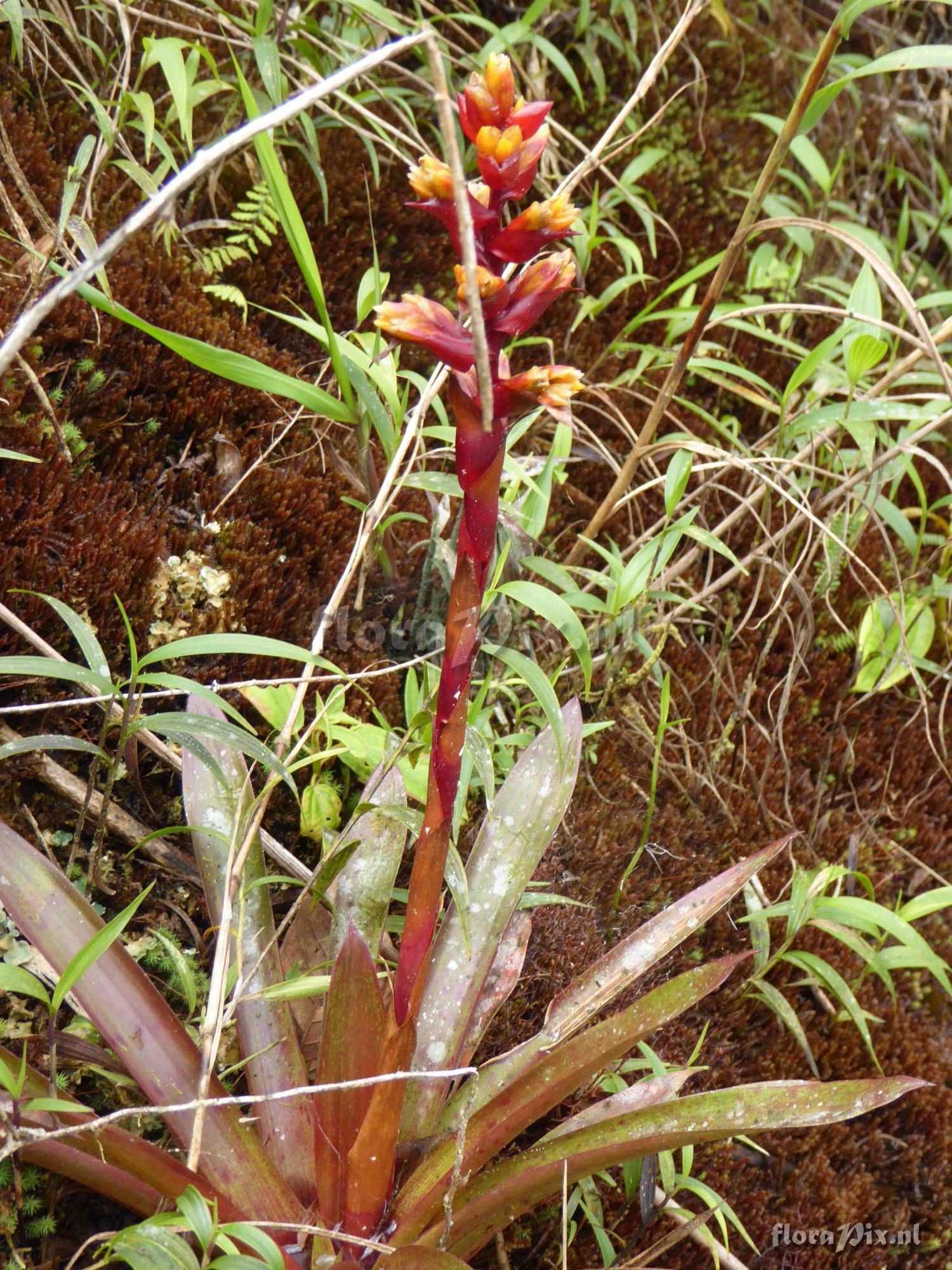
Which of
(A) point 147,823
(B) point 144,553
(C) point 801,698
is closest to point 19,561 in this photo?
(B) point 144,553

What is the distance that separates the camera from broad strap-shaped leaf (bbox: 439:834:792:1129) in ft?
5.28

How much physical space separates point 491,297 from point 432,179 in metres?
0.13

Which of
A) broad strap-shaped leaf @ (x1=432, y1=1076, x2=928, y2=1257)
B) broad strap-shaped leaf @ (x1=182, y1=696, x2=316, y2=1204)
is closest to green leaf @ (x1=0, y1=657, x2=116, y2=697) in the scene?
broad strap-shaped leaf @ (x1=182, y1=696, x2=316, y2=1204)

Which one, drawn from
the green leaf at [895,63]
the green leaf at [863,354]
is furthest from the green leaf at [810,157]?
the green leaf at [895,63]

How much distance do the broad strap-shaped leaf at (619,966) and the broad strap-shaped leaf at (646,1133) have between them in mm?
156

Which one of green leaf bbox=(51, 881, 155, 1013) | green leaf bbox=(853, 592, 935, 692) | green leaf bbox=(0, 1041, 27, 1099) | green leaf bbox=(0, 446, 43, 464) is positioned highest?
green leaf bbox=(0, 446, 43, 464)

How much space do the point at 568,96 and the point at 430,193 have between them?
2.68 meters

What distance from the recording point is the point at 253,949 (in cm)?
162

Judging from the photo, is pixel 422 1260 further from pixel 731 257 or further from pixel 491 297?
pixel 731 257

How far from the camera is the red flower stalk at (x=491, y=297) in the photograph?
3.39ft

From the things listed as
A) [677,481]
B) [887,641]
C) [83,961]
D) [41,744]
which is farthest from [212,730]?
[887,641]

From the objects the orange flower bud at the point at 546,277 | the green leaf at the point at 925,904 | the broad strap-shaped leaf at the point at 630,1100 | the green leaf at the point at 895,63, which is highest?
the orange flower bud at the point at 546,277

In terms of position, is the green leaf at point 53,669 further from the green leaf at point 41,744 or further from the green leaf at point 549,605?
the green leaf at point 549,605

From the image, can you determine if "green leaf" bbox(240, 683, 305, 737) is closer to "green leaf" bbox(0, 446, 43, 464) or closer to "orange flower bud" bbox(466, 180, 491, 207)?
"green leaf" bbox(0, 446, 43, 464)
